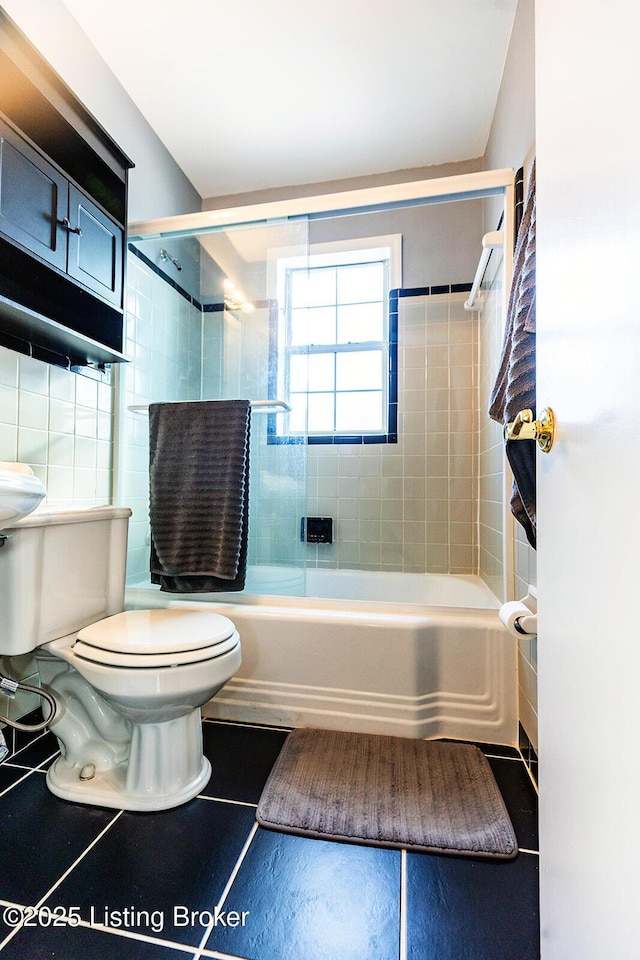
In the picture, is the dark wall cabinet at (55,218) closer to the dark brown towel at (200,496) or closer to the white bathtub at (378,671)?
the dark brown towel at (200,496)

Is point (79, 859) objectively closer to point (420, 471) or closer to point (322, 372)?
point (420, 471)

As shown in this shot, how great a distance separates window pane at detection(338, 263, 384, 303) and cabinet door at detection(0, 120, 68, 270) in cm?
160

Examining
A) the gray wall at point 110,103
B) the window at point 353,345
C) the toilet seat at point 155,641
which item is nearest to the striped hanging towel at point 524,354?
the toilet seat at point 155,641

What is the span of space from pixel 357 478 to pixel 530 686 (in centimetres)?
138

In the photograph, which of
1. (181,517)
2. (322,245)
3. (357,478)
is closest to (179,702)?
(181,517)

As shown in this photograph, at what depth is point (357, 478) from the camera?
250 centimetres

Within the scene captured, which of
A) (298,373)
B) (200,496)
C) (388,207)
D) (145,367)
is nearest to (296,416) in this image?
(298,373)

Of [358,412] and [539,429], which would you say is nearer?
[539,429]

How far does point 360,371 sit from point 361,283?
510mm

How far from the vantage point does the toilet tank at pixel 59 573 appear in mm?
1185

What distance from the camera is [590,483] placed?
0.48 m

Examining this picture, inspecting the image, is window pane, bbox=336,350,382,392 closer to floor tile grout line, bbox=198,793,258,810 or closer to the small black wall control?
the small black wall control

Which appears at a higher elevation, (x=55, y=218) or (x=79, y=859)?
(x=55, y=218)

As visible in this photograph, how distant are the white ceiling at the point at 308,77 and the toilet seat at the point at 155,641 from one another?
2.05 meters
